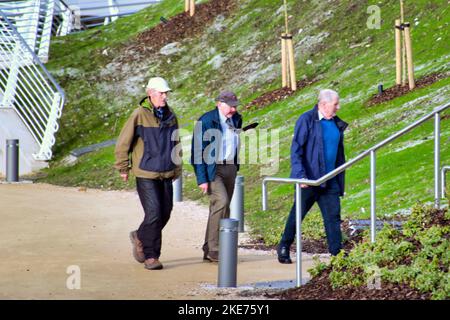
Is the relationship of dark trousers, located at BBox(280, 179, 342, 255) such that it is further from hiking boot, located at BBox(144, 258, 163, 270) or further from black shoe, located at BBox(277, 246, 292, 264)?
hiking boot, located at BBox(144, 258, 163, 270)

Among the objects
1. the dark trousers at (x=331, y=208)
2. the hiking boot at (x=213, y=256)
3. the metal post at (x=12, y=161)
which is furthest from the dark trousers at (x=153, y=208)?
the metal post at (x=12, y=161)

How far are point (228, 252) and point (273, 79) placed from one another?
15314 millimetres

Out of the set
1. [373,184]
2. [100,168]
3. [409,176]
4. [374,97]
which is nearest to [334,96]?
[373,184]

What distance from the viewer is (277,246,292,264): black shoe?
517 inches

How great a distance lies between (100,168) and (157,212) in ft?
36.3

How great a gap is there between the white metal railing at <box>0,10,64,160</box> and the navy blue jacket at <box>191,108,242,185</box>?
12.2m

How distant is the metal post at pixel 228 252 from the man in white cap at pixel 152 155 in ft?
5.06

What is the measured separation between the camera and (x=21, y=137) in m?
25.2

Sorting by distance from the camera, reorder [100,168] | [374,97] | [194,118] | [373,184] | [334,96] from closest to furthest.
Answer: [373,184] → [334,96] → [374,97] → [100,168] → [194,118]

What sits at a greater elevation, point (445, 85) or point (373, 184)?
point (445, 85)

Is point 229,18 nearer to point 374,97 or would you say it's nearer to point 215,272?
point 374,97

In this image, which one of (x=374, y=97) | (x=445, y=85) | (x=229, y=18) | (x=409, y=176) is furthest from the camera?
(x=229, y=18)

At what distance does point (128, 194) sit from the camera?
2100 cm
